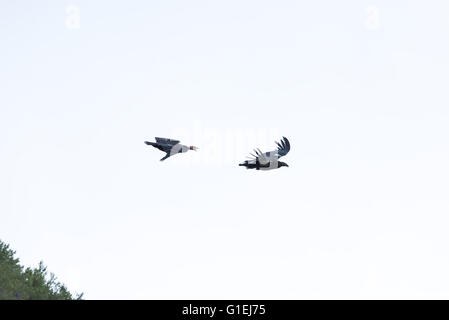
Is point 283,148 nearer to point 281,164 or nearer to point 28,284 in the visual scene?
point 281,164

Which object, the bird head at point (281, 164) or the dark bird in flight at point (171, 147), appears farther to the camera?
the bird head at point (281, 164)

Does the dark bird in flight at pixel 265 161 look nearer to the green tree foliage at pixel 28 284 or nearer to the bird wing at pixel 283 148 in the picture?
the bird wing at pixel 283 148

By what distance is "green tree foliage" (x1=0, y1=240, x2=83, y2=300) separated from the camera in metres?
51.6

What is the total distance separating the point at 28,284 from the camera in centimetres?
A: 5525

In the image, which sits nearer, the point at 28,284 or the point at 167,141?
the point at 167,141

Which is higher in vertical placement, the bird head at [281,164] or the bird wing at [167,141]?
the bird wing at [167,141]

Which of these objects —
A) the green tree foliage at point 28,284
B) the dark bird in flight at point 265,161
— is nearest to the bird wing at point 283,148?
the dark bird in flight at point 265,161

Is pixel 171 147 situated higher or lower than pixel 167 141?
lower

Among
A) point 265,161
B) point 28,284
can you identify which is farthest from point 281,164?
point 28,284

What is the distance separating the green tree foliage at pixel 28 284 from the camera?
51.6 m
